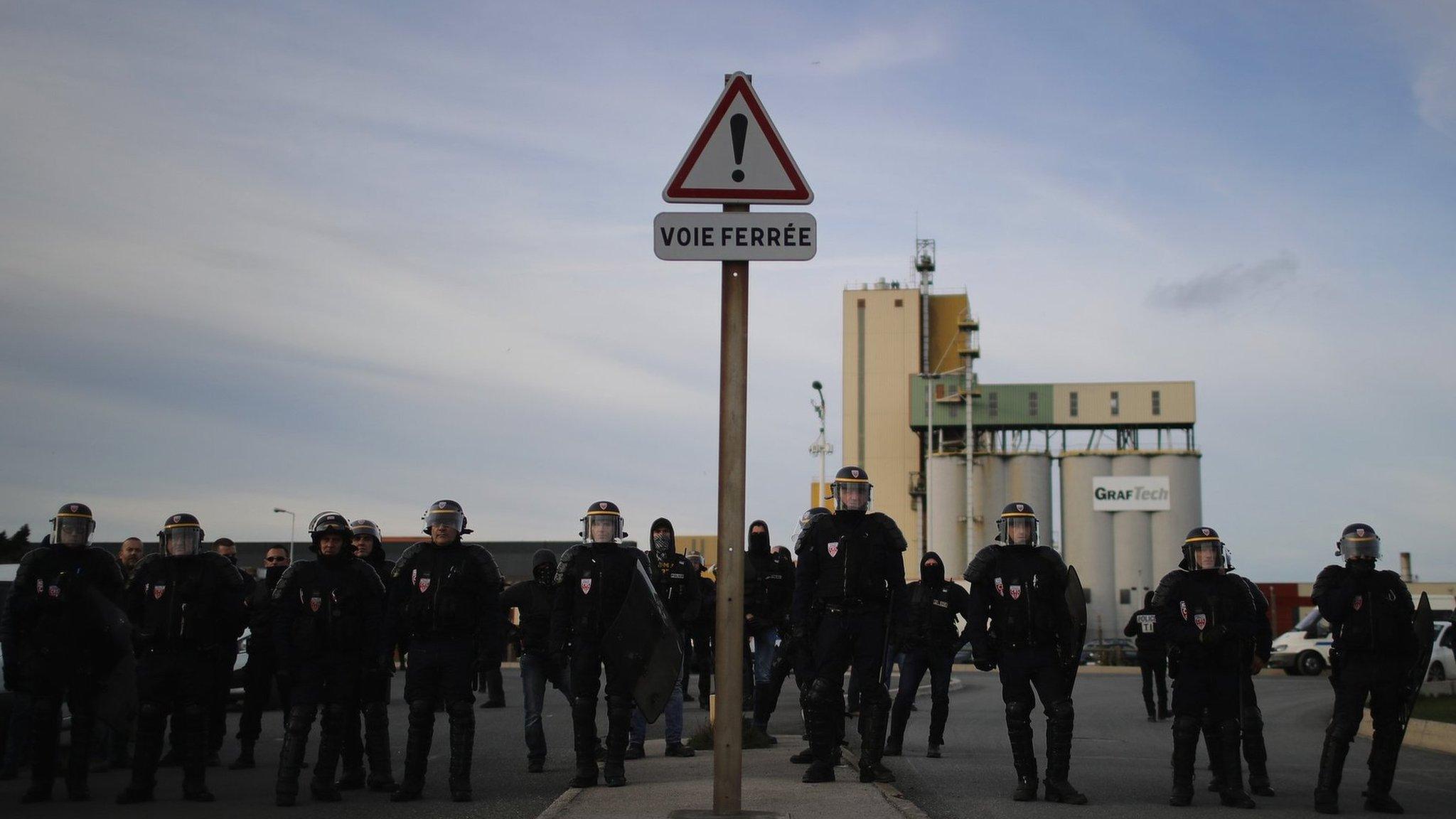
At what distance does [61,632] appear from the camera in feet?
33.7

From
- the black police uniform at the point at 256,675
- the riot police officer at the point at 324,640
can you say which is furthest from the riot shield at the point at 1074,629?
the black police uniform at the point at 256,675

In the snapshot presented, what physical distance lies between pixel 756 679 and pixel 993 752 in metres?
2.65

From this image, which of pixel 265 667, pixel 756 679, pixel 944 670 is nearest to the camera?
pixel 265 667

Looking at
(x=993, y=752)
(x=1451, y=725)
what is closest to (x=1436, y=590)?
(x=1451, y=725)

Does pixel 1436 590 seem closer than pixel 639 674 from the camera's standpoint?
No

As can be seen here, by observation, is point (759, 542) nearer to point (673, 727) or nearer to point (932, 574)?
point (932, 574)

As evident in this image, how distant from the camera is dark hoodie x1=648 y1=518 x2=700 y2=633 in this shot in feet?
42.2

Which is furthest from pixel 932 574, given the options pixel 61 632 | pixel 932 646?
pixel 61 632

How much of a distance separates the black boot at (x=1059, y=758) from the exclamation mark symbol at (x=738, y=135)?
14.9 ft

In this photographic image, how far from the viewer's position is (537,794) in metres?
9.91

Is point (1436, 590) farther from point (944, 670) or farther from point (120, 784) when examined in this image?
point (120, 784)

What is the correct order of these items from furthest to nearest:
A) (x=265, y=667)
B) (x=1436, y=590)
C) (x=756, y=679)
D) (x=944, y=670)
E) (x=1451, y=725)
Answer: (x=1436, y=590), (x=1451, y=725), (x=756, y=679), (x=944, y=670), (x=265, y=667)

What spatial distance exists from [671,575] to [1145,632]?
289 inches

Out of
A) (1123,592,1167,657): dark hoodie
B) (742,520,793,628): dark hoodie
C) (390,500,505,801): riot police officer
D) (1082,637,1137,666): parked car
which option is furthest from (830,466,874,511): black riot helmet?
(1082,637,1137,666): parked car
